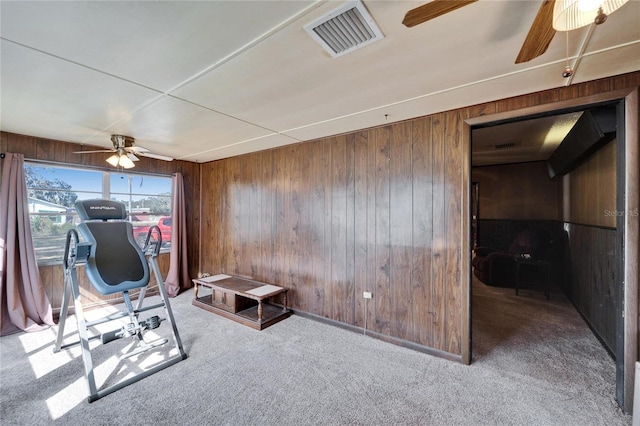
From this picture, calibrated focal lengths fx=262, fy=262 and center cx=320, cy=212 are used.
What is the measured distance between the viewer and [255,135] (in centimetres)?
341

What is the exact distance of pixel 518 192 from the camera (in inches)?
226

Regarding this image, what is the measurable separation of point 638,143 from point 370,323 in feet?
8.89

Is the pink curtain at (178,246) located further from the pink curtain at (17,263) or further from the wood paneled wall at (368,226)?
the pink curtain at (17,263)

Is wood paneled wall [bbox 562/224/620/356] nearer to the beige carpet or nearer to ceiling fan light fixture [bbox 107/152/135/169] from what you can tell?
the beige carpet

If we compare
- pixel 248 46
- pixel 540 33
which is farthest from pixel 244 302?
pixel 540 33

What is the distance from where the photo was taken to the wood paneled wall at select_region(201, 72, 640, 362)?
98.7 inches

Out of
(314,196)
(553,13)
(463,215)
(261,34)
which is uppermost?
(261,34)

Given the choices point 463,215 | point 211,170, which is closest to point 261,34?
point 463,215

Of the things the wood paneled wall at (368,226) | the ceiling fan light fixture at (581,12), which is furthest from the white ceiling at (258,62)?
the wood paneled wall at (368,226)

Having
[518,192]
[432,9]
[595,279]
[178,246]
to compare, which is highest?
[432,9]

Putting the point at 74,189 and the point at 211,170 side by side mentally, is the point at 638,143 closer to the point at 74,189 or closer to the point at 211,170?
the point at 211,170

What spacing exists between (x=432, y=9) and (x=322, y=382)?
257 centimetres

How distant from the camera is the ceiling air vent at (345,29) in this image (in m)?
1.29

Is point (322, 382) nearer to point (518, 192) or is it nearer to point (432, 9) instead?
point (432, 9)
